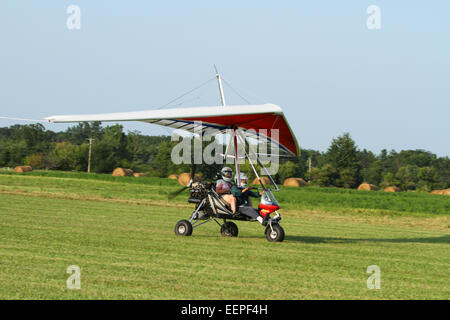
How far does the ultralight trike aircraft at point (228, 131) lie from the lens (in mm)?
11461

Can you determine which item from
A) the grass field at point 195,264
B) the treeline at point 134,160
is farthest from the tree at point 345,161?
the grass field at point 195,264

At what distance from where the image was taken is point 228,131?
13977mm

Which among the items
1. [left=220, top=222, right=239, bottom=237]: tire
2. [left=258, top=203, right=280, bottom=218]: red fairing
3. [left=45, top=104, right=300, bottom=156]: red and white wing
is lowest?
[left=220, top=222, right=239, bottom=237]: tire

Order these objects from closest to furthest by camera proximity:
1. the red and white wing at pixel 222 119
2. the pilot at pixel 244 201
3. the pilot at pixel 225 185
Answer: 1. the red and white wing at pixel 222 119
2. the pilot at pixel 244 201
3. the pilot at pixel 225 185

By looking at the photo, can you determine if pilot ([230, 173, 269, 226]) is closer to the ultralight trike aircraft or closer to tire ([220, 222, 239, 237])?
the ultralight trike aircraft

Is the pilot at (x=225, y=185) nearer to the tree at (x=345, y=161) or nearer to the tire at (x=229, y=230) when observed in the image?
the tire at (x=229, y=230)

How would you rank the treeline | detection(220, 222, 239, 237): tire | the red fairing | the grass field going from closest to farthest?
the grass field → the red fairing → detection(220, 222, 239, 237): tire → the treeline

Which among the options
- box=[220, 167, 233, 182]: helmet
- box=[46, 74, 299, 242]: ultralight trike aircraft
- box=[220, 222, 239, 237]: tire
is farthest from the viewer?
box=[220, 222, 239, 237]: tire

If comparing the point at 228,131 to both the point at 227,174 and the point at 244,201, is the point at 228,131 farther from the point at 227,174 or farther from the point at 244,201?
the point at 244,201

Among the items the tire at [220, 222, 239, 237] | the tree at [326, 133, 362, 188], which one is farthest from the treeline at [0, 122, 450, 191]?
the tire at [220, 222, 239, 237]

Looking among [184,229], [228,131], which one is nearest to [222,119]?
[228,131]

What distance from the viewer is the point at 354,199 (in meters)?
41.5

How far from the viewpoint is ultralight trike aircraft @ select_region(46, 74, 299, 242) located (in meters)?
11.5
